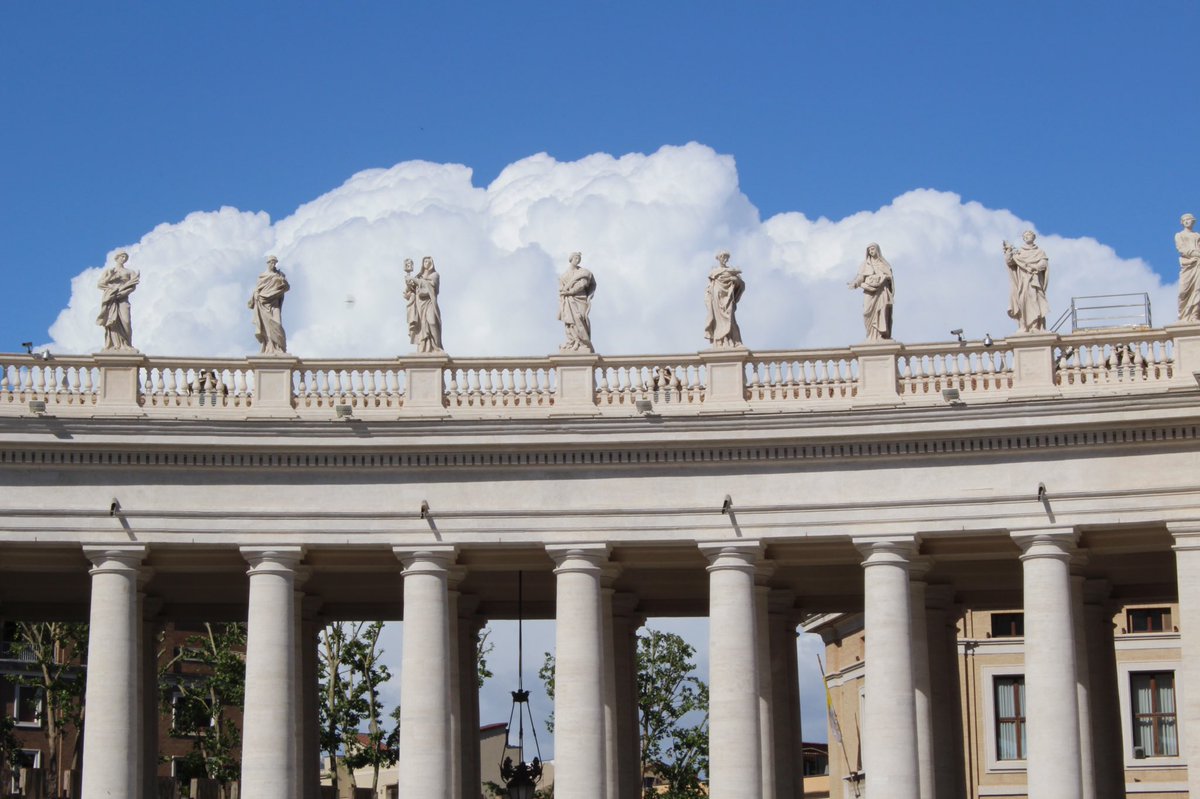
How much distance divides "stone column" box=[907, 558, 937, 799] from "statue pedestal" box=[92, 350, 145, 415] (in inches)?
1085

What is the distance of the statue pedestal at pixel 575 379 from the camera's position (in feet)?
243

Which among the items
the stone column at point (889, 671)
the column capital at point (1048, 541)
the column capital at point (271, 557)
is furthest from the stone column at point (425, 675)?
the column capital at point (1048, 541)

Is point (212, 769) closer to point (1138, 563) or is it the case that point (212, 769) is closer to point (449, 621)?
point (449, 621)

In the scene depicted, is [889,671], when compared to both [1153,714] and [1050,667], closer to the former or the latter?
[1050,667]

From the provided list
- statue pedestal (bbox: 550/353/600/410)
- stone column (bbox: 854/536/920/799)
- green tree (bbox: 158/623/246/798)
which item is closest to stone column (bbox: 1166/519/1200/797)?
stone column (bbox: 854/536/920/799)

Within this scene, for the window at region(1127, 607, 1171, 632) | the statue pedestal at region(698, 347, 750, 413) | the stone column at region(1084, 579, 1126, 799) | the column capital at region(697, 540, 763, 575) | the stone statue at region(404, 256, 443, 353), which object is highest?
the stone statue at region(404, 256, 443, 353)

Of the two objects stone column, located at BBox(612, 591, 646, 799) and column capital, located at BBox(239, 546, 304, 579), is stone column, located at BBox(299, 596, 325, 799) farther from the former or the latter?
stone column, located at BBox(612, 591, 646, 799)

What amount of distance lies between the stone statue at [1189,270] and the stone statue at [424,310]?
25.4 meters

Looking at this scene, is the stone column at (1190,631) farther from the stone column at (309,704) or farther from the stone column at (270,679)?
the stone column at (309,704)

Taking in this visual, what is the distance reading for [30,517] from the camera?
72.7m

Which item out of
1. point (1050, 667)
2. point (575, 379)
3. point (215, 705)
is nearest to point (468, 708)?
point (575, 379)

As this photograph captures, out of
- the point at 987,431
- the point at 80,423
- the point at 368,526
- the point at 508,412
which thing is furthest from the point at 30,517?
the point at 987,431

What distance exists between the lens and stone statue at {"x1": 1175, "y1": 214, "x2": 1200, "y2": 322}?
2830 inches

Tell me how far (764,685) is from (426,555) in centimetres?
1343
